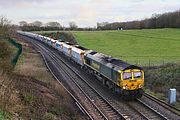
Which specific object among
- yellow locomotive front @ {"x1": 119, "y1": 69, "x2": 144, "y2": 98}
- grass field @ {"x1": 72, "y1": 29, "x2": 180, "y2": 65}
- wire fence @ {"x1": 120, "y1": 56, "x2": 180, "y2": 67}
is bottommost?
grass field @ {"x1": 72, "y1": 29, "x2": 180, "y2": 65}

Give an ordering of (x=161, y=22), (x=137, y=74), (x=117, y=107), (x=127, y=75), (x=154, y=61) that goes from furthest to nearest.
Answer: (x=161, y=22), (x=154, y=61), (x=137, y=74), (x=127, y=75), (x=117, y=107)

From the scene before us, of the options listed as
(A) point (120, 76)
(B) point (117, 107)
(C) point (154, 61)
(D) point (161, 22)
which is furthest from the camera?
(D) point (161, 22)

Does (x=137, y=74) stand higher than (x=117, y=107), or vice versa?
(x=137, y=74)

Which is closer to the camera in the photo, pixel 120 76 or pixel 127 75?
pixel 120 76

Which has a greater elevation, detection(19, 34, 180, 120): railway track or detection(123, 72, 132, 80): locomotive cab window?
detection(123, 72, 132, 80): locomotive cab window

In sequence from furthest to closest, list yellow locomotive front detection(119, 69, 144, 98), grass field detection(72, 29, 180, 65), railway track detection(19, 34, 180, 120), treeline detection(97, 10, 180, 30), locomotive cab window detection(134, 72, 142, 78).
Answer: treeline detection(97, 10, 180, 30) → grass field detection(72, 29, 180, 65) → locomotive cab window detection(134, 72, 142, 78) → yellow locomotive front detection(119, 69, 144, 98) → railway track detection(19, 34, 180, 120)

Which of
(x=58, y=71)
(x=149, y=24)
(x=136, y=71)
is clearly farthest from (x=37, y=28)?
(x=136, y=71)

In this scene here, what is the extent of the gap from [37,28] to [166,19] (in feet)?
223

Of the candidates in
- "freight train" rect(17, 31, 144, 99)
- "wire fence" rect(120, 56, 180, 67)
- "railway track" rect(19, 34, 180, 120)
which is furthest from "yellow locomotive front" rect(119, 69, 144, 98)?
"wire fence" rect(120, 56, 180, 67)

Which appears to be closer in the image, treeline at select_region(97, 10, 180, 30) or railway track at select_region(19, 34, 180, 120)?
railway track at select_region(19, 34, 180, 120)

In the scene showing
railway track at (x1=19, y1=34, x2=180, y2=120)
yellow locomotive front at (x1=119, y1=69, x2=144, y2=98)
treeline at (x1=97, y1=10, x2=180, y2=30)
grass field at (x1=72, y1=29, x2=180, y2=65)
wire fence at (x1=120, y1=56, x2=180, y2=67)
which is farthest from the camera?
treeline at (x1=97, y1=10, x2=180, y2=30)

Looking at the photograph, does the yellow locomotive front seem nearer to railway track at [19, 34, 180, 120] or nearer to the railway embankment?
railway track at [19, 34, 180, 120]

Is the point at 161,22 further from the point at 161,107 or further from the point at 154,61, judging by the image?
the point at 161,107

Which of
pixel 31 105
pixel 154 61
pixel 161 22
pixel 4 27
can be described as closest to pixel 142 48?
pixel 154 61
